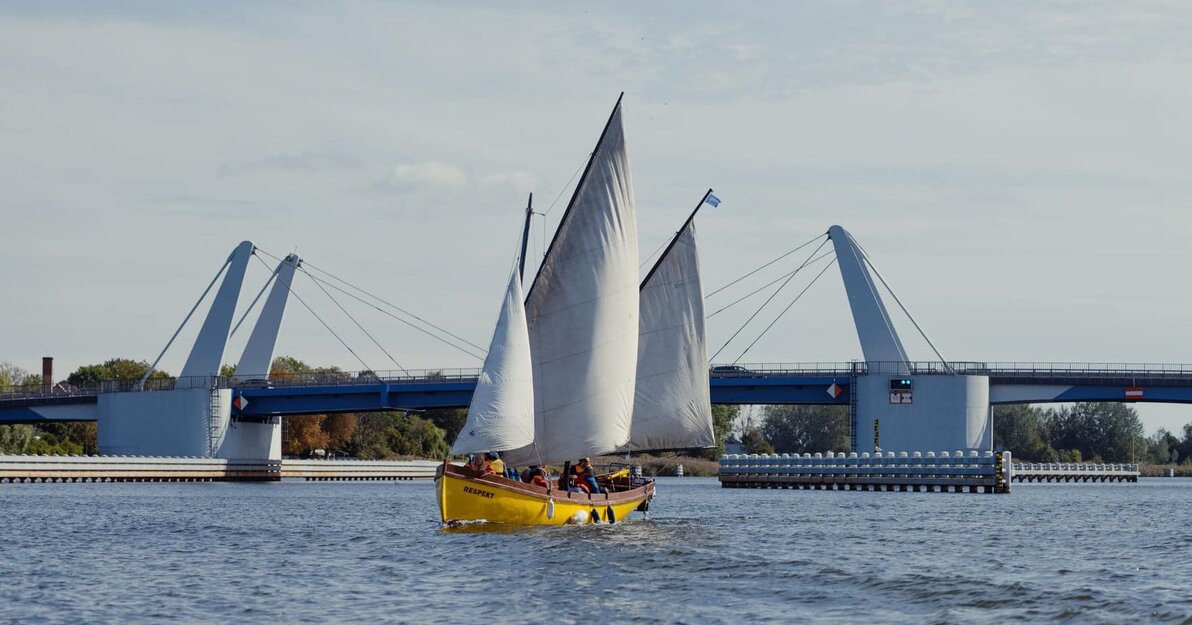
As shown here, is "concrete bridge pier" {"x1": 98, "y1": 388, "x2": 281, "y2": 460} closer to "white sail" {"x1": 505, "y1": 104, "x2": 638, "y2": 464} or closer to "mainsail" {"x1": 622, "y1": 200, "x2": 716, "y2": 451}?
"mainsail" {"x1": 622, "y1": 200, "x2": 716, "y2": 451}

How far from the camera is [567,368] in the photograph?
210ft

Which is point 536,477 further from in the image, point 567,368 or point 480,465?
point 567,368

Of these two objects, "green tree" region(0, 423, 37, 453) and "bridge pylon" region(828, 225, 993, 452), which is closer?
"bridge pylon" region(828, 225, 993, 452)

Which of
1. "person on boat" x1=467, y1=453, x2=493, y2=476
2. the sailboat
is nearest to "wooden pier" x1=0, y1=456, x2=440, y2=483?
the sailboat

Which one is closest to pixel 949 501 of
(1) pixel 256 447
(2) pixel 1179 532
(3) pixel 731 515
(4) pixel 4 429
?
(3) pixel 731 515

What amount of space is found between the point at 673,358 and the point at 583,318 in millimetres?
9149

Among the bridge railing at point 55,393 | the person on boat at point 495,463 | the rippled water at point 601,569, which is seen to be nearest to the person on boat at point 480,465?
the person on boat at point 495,463

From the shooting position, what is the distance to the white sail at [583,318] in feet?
210

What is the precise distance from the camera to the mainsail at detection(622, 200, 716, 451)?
7138 centimetres

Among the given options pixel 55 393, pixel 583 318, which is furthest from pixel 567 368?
pixel 55 393

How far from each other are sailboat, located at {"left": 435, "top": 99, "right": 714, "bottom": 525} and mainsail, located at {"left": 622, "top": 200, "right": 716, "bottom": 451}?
3491 millimetres

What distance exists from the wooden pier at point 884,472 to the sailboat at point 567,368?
58749 millimetres

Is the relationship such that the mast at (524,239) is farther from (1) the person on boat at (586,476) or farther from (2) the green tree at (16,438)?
(2) the green tree at (16,438)

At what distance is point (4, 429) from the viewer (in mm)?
183500
